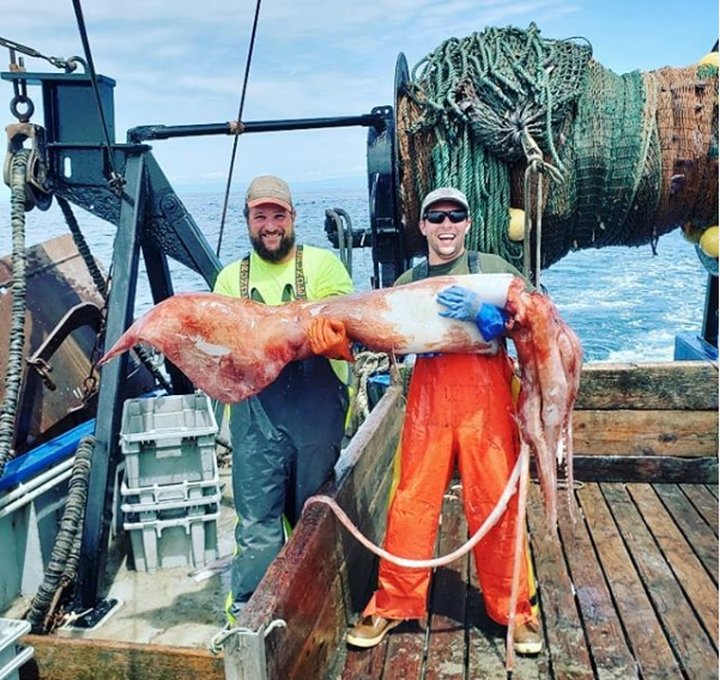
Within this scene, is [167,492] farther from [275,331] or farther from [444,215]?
[444,215]

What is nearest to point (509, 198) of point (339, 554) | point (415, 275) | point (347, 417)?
point (415, 275)

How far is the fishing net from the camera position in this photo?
13.7 feet

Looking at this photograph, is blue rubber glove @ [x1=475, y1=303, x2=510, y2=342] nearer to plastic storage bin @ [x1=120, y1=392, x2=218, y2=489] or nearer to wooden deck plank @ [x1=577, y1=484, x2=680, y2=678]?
wooden deck plank @ [x1=577, y1=484, x2=680, y2=678]

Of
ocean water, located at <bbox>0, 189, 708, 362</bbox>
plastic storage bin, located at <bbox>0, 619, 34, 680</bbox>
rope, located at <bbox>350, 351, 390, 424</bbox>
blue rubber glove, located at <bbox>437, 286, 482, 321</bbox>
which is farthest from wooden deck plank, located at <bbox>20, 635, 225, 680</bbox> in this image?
ocean water, located at <bbox>0, 189, 708, 362</bbox>

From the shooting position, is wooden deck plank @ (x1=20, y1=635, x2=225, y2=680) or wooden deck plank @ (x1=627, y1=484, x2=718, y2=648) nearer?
wooden deck plank @ (x1=20, y1=635, x2=225, y2=680)

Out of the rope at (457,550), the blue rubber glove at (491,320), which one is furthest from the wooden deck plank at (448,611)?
the blue rubber glove at (491,320)

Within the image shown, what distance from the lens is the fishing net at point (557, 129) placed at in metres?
4.19

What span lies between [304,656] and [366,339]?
1.20 meters

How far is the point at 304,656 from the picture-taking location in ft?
8.10

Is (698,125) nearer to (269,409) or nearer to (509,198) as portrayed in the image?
(509,198)

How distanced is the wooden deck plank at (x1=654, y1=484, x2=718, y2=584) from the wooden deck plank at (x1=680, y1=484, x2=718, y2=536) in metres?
0.03

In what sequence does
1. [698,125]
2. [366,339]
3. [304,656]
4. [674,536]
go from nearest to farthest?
[304,656], [366,339], [674,536], [698,125]

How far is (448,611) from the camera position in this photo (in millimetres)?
3195

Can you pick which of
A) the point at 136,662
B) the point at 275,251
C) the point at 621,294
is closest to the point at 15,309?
the point at 275,251
